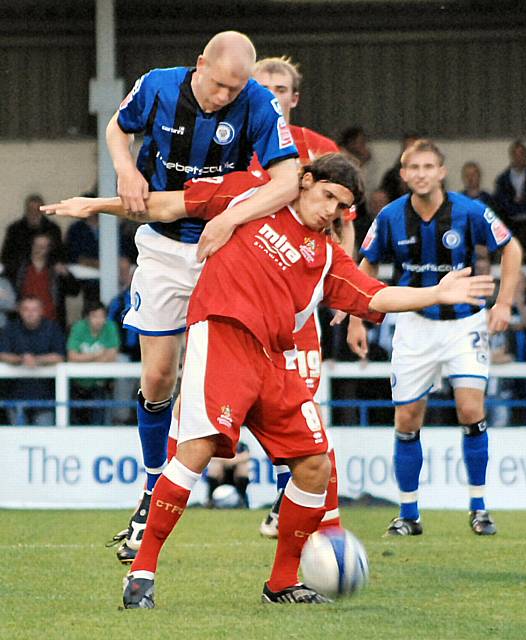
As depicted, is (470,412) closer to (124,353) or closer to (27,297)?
(124,353)

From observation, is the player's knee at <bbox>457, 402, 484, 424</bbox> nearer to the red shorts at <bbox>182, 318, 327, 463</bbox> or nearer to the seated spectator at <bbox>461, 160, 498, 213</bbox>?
the red shorts at <bbox>182, 318, 327, 463</bbox>

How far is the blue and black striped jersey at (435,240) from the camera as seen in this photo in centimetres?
909

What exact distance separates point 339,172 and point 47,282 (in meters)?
8.99

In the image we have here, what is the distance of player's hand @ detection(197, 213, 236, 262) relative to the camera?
5.77 meters

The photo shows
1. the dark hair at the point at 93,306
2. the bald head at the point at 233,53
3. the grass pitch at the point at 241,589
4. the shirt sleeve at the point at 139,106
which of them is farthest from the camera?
the dark hair at the point at 93,306

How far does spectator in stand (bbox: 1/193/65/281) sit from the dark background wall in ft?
9.07

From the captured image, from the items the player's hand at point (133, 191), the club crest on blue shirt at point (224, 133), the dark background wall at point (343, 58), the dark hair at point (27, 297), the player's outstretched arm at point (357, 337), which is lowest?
the player's outstretched arm at point (357, 337)

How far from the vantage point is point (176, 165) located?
6293 mm

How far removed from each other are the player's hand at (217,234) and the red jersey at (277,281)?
0.08ft

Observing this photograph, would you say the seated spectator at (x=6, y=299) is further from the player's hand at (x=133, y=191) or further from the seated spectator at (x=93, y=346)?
the player's hand at (x=133, y=191)

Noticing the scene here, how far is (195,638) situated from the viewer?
4.89 meters

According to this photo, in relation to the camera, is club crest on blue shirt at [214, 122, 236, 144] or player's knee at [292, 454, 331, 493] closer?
player's knee at [292, 454, 331, 493]

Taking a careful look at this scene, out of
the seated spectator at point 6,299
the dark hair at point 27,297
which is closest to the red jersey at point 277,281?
the dark hair at point 27,297

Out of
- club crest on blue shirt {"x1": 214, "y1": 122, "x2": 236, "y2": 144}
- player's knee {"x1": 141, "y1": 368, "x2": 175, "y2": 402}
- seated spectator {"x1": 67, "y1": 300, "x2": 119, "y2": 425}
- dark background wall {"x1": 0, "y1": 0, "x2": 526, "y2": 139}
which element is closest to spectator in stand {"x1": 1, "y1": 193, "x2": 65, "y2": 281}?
seated spectator {"x1": 67, "y1": 300, "x2": 119, "y2": 425}
